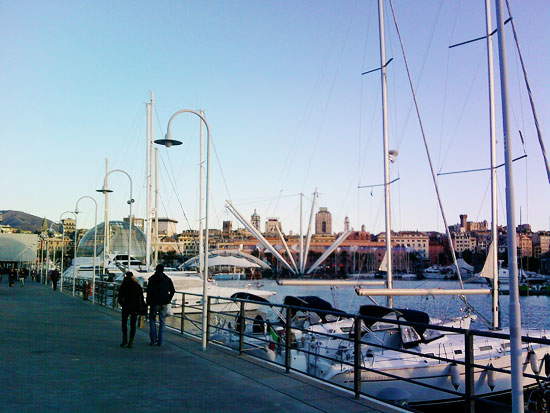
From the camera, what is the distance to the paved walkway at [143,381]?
7176 millimetres

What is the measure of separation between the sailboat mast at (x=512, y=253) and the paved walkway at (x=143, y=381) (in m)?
2.40

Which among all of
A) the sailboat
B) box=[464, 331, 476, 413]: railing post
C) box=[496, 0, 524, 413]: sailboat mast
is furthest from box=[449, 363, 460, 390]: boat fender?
box=[496, 0, 524, 413]: sailboat mast

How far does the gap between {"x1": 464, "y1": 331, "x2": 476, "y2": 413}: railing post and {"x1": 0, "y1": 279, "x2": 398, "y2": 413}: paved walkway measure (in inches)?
54.2

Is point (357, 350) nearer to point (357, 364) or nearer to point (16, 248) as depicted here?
point (357, 364)

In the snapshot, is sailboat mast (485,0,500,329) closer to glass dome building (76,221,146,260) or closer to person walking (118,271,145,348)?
person walking (118,271,145,348)

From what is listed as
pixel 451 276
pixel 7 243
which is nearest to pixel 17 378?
pixel 7 243

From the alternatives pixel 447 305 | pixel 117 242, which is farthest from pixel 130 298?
pixel 117 242

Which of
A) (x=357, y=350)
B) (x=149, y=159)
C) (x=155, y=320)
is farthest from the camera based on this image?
(x=149, y=159)

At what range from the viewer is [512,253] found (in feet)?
18.4

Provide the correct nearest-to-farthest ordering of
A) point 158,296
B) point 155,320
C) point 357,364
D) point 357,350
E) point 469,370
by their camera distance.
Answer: point 469,370 < point 357,364 < point 357,350 < point 155,320 < point 158,296

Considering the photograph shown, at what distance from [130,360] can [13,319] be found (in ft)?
34.0

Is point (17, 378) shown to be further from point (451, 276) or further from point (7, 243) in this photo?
point (451, 276)

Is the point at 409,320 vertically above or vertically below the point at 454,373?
above

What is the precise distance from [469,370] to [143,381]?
4.88 m
